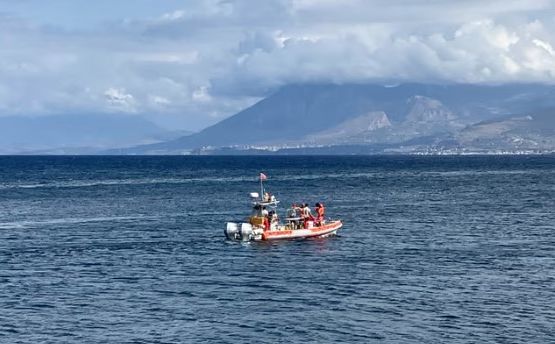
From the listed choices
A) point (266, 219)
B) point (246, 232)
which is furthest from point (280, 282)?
point (266, 219)

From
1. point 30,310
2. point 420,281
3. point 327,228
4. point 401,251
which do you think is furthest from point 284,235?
point 30,310

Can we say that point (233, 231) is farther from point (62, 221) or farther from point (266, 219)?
point (62, 221)

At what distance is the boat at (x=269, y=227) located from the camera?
117812 millimetres

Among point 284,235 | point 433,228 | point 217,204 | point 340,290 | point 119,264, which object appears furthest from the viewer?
point 217,204

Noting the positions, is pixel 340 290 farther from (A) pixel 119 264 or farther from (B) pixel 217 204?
(B) pixel 217 204

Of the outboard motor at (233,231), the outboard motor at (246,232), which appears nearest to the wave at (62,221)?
the outboard motor at (233,231)

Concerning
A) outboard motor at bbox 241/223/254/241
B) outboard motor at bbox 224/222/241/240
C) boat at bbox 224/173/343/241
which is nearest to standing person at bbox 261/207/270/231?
boat at bbox 224/173/343/241

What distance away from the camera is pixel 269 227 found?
121 m

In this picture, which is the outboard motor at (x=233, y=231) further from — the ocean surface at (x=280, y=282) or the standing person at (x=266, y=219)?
the standing person at (x=266, y=219)

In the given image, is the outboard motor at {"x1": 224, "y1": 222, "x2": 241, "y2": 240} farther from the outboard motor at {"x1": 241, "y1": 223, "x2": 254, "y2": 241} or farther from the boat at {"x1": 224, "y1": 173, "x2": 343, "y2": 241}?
the outboard motor at {"x1": 241, "y1": 223, "x2": 254, "y2": 241}

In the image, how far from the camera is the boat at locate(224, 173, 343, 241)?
117812 mm

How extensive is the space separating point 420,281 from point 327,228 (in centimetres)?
3830

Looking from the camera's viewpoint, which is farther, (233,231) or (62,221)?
(62,221)

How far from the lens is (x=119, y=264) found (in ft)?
324
